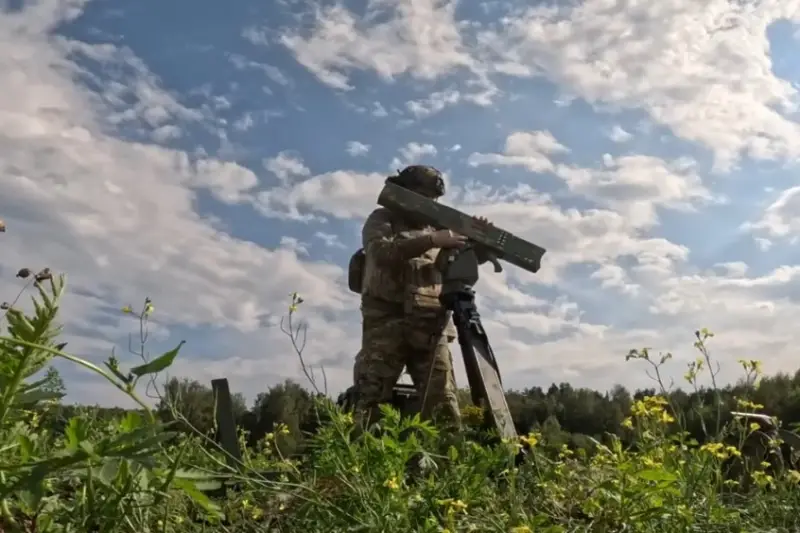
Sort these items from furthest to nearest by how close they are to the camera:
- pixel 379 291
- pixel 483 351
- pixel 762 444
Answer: pixel 379 291
pixel 483 351
pixel 762 444

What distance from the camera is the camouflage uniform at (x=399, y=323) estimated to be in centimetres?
549

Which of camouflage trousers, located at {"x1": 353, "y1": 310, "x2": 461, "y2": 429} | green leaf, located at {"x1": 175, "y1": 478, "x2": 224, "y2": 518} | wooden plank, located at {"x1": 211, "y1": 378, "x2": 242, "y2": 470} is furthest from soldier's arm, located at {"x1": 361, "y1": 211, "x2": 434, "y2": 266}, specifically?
green leaf, located at {"x1": 175, "y1": 478, "x2": 224, "y2": 518}

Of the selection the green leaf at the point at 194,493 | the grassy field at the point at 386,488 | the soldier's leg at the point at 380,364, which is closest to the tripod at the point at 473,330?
the soldier's leg at the point at 380,364

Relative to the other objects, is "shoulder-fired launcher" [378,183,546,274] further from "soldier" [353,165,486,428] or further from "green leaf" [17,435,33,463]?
"green leaf" [17,435,33,463]

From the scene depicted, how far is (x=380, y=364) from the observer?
5.61m

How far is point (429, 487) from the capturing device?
6.84ft

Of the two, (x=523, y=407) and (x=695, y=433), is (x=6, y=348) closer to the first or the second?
(x=523, y=407)

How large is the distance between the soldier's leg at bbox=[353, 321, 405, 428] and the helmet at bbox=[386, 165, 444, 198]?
3.60ft

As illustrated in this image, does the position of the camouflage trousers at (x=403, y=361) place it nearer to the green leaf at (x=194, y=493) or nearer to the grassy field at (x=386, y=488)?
the grassy field at (x=386, y=488)

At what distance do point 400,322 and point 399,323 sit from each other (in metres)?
0.01

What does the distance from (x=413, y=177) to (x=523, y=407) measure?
205cm

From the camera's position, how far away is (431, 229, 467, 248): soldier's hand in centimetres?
527

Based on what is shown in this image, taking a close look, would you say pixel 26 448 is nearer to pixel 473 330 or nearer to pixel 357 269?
pixel 473 330

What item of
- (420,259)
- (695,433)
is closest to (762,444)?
(420,259)
